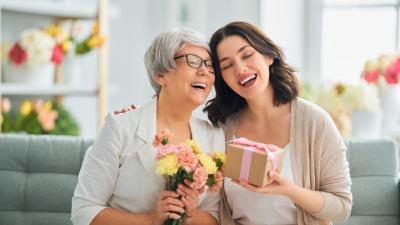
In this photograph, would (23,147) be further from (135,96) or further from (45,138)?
(135,96)

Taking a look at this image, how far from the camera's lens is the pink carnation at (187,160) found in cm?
200

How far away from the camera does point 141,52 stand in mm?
4453

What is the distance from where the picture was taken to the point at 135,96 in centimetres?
447

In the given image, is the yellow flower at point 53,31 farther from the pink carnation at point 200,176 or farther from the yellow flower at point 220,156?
the pink carnation at point 200,176

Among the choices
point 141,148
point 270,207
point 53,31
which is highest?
point 53,31

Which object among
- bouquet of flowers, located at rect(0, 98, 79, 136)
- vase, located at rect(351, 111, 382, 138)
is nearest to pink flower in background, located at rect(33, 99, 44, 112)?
bouquet of flowers, located at rect(0, 98, 79, 136)

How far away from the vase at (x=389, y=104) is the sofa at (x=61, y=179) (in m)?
1.00

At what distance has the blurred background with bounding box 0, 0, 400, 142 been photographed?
3523 mm

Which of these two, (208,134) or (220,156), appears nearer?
(220,156)

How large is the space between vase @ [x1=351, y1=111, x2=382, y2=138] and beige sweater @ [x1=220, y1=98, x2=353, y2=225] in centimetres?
100

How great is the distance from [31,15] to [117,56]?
29.2 inches

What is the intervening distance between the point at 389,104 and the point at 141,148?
75.1 inches

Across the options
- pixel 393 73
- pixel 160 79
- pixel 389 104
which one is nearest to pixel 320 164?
pixel 160 79

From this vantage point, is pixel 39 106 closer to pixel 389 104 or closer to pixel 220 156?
pixel 220 156
